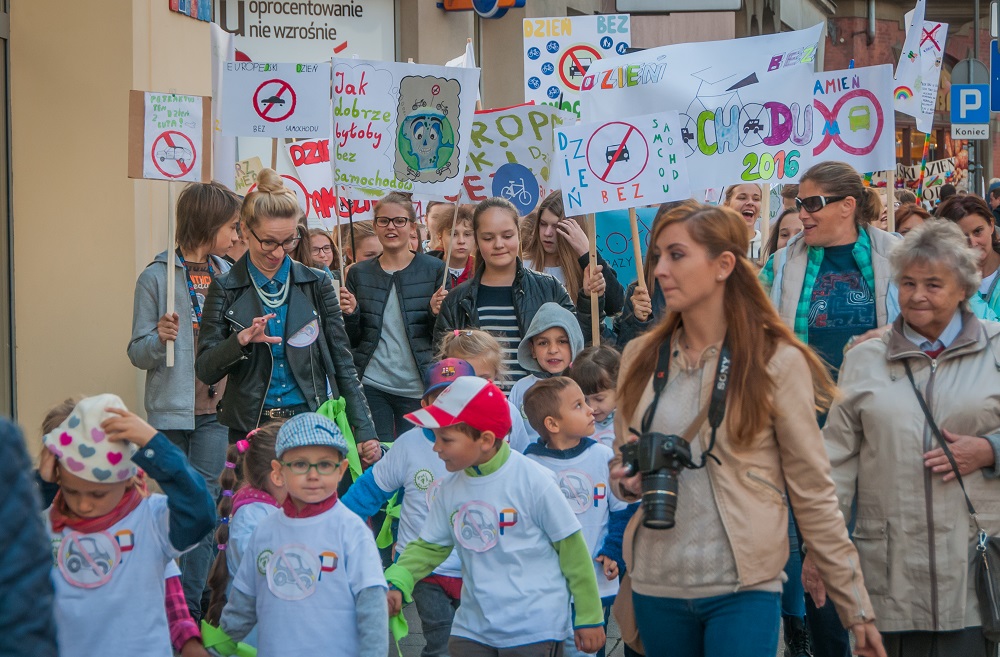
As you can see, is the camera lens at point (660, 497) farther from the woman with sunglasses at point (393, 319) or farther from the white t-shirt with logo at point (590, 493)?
the woman with sunglasses at point (393, 319)

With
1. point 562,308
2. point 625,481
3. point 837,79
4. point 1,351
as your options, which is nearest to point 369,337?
point 562,308

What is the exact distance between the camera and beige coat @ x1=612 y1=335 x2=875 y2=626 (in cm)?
385

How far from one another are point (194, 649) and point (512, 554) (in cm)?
104

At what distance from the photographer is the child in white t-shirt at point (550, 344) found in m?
6.74

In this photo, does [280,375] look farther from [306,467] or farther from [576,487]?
[306,467]

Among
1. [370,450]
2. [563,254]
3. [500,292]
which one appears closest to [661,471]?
[370,450]

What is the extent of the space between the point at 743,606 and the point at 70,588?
1964 mm

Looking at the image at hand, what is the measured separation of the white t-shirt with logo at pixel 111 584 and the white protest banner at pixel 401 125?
4387 millimetres

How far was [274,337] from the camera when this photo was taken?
637cm

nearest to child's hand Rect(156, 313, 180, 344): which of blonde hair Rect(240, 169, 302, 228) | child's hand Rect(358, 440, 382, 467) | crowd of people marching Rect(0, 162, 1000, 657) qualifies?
crowd of people marching Rect(0, 162, 1000, 657)

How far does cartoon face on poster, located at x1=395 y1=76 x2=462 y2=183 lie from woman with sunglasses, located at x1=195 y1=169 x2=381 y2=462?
206 centimetres

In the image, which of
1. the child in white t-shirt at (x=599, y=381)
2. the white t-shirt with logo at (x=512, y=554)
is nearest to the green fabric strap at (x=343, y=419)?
the child in white t-shirt at (x=599, y=381)

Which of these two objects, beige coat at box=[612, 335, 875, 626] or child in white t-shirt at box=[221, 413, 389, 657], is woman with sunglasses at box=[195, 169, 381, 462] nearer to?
child in white t-shirt at box=[221, 413, 389, 657]

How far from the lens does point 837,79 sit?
8945mm
